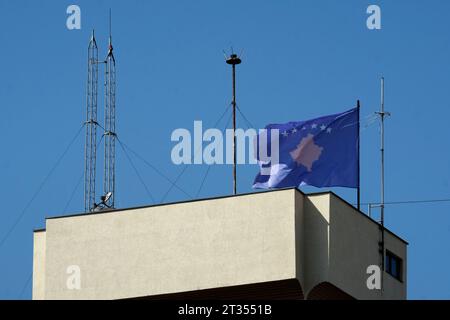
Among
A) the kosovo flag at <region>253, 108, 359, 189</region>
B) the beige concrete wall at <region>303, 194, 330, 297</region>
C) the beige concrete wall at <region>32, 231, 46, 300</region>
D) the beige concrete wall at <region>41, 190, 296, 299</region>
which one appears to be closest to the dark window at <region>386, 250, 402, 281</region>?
the kosovo flag at <region>253, 108, 359, 189</region>

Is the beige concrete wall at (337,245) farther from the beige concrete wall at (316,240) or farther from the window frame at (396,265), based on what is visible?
the window frame at (396,265)

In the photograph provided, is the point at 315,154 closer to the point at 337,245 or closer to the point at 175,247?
the point at 337,245

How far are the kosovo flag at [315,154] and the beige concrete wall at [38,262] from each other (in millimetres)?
8882

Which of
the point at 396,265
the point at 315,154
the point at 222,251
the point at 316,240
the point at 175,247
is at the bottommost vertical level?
the point at 396,265

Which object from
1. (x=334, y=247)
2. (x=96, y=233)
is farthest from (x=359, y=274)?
(x=96, y=233)

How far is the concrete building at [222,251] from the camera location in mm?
54438

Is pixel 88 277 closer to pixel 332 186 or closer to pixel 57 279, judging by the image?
pixel 57 279

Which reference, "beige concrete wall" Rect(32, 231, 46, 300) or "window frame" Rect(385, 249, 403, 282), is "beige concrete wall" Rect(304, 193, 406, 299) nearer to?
"window frame" Rect(385, 249, 403, 282)

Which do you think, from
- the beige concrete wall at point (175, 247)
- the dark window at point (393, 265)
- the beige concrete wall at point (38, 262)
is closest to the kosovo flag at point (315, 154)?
the beige concrete wall at point (175, 247)

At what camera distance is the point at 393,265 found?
60.4m

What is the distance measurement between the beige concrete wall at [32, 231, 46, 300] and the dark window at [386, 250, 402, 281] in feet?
43.7

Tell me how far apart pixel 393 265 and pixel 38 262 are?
13874mm

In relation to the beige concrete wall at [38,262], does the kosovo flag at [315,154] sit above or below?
above

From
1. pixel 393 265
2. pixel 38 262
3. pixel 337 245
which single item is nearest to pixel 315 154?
pixel 337 245
